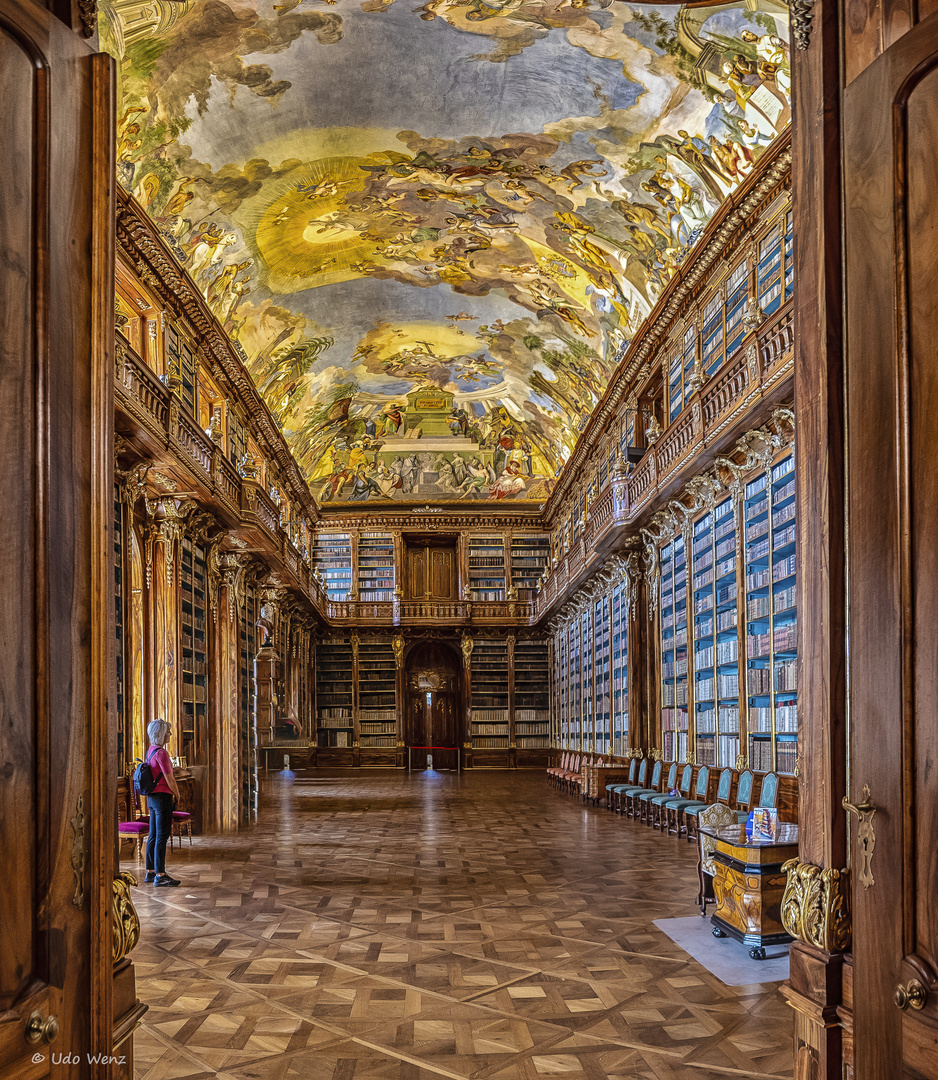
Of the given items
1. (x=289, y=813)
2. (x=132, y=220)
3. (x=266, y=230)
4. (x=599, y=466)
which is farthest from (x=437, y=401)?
(x=132, y=220)

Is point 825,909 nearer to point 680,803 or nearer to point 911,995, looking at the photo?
point 911,995

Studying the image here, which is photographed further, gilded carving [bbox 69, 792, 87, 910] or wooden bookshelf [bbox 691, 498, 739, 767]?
wooden bookshelf [bbox 691, 498, 739, 767]

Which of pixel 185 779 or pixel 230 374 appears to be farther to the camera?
pixel 230 374

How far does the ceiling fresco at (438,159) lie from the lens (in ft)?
37.1

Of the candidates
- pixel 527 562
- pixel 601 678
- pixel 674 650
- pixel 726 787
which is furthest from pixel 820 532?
pixel 527 562

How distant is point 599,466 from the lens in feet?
70.4

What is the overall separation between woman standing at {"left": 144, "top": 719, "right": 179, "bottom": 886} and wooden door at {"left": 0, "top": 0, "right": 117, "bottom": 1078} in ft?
23.2

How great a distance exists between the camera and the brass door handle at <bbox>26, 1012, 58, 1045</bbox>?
1.92 m

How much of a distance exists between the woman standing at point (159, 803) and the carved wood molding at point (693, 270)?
8.47m

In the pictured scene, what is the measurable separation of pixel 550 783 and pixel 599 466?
23.4 feet

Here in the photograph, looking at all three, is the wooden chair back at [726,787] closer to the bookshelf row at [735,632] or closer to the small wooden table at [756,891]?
the bookshelf row at [735,632]

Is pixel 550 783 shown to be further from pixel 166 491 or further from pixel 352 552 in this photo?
pixel 166 491

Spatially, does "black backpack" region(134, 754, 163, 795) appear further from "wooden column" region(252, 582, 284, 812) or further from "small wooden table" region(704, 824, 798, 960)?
→ "wooden column" region(252, 582, 284, 812)

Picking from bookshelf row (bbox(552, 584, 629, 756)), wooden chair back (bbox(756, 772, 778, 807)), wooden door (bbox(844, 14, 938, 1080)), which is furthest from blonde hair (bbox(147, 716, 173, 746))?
bookshelf row (bbox(552, 584, 629, 756))
